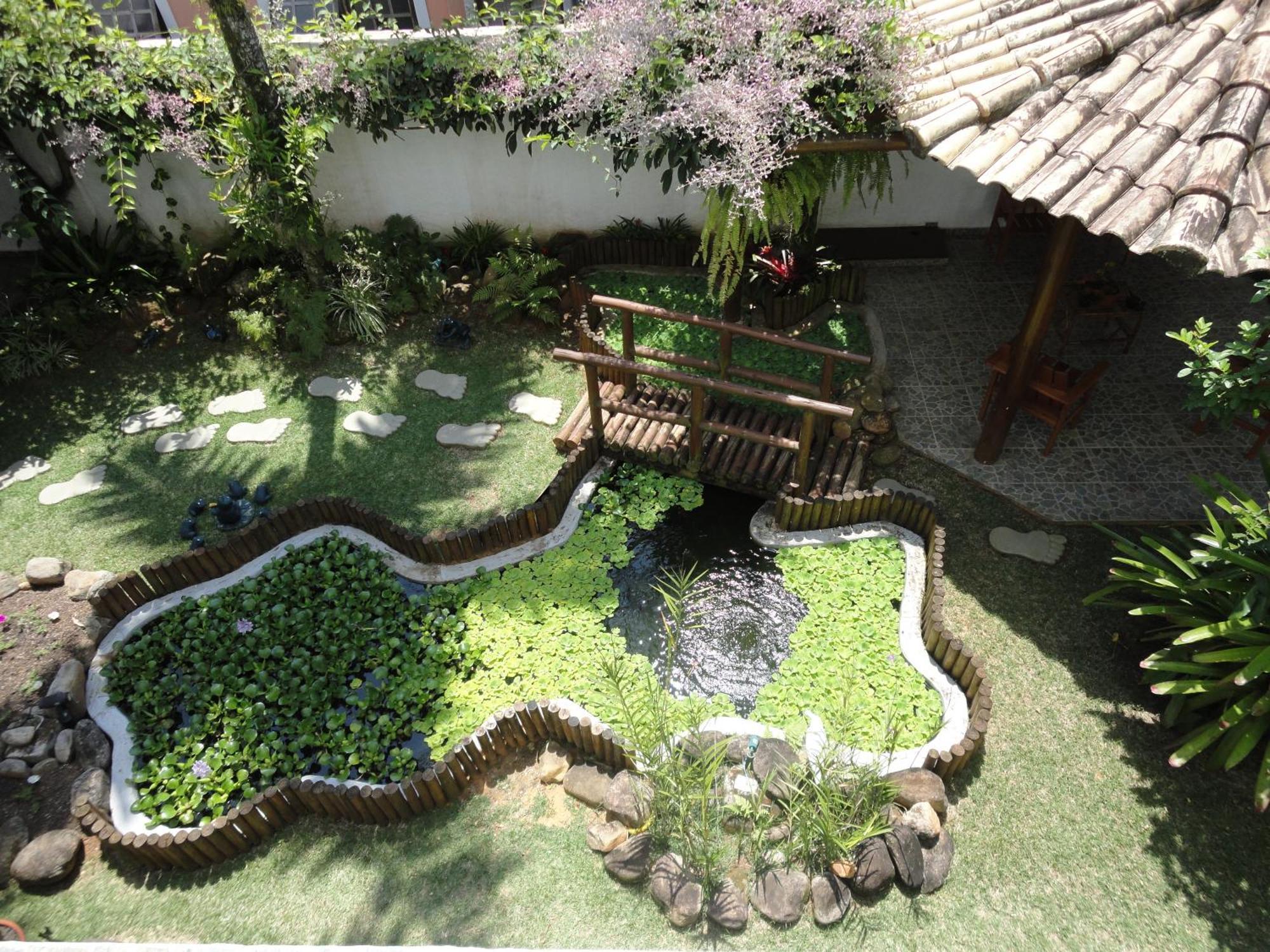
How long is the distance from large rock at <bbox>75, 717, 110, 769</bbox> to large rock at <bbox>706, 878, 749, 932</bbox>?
4961 mm

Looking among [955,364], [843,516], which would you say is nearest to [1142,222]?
[843,516]

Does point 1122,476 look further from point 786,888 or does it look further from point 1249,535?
point 786,888

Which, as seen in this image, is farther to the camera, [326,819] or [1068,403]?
[1068,403]

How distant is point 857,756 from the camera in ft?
20.3

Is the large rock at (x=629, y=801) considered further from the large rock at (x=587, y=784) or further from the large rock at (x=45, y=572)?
the large rock at (x=45, y=572)

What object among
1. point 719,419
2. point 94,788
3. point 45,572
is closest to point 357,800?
point 94,788

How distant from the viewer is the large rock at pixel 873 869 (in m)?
5.42

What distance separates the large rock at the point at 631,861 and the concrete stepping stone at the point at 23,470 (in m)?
7.73

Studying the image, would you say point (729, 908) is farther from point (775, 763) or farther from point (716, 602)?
point (716, 602)

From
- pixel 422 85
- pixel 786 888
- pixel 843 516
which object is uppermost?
pixel 422 85

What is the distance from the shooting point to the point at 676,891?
5.45 meters

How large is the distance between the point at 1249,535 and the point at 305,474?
869 centimetres

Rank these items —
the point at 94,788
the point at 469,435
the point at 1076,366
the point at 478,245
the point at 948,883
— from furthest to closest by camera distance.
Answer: the point at 478,245 < the point at 1076,366 < the point at 469,435 < the point at 94,788 < the point at 948,883

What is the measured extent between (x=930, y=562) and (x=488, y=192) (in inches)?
304
